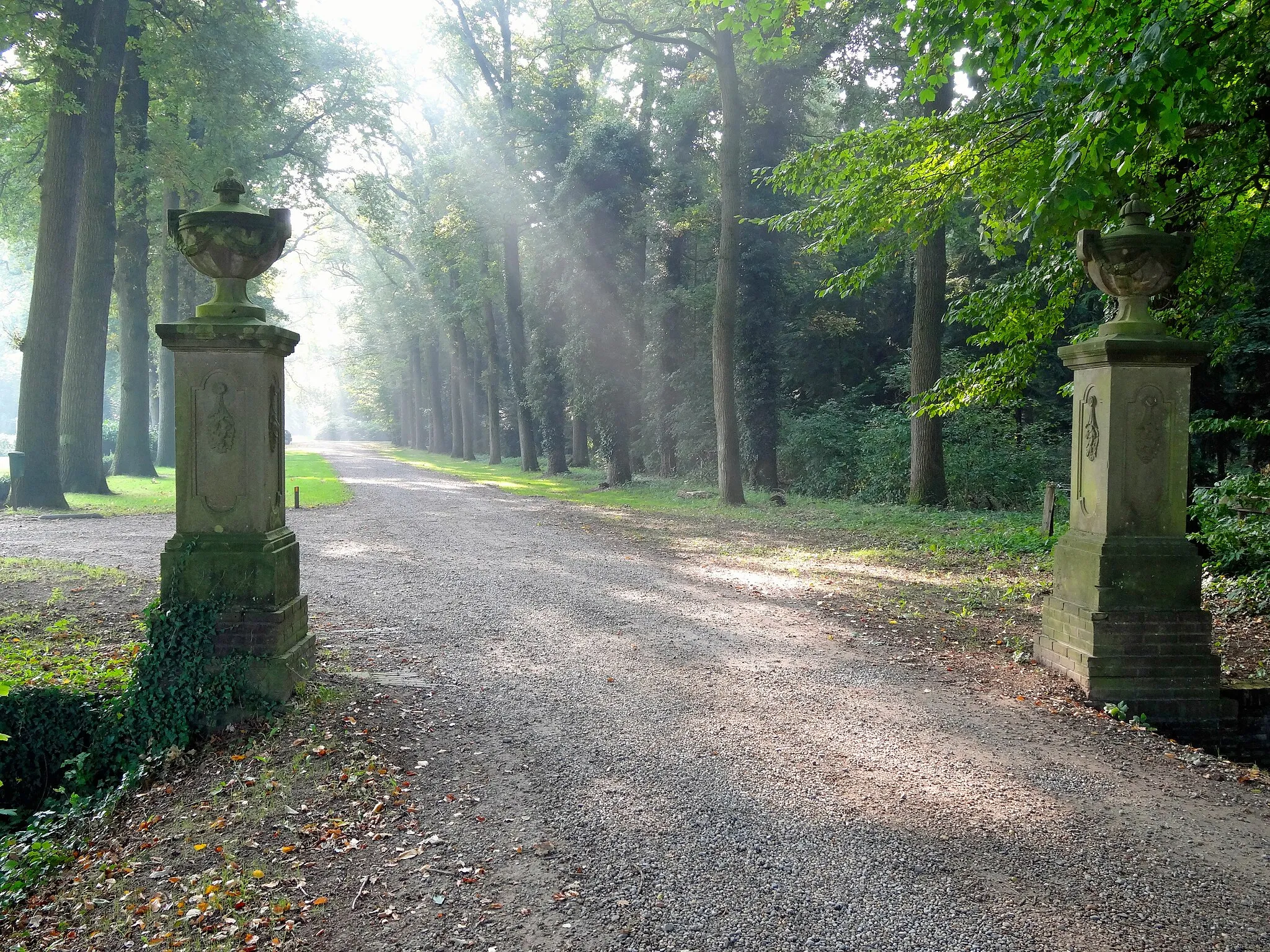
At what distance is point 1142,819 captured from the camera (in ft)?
12.2

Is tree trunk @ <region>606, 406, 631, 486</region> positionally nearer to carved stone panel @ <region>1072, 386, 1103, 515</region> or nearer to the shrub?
the shrub

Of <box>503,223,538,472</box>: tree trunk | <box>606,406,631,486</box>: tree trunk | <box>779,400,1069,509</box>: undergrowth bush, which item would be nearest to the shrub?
<box>779,400,1069,509</box>: undergrowth bush

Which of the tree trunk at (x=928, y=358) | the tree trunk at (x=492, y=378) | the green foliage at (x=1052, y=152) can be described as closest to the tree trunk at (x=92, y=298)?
the green foliage at (x=1052, y=152)

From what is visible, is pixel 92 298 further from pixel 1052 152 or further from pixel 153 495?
pixel 1052 152

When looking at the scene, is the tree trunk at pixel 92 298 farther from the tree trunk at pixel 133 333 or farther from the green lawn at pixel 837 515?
the green lawn at pixel 837 515

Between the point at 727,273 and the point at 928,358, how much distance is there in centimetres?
439

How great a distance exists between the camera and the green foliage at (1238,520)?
25.1 feet

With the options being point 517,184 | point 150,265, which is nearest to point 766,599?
point 517,184

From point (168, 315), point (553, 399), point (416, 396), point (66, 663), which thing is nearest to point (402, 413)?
point (416, 396)

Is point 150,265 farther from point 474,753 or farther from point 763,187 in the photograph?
point 474,753

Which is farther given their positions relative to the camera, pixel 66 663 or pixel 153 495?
pixel 153 495

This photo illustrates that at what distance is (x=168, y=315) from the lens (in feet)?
84.4

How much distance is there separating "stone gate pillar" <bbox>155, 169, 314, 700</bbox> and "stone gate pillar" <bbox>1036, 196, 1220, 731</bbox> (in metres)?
5.11

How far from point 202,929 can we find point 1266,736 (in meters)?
6.06
